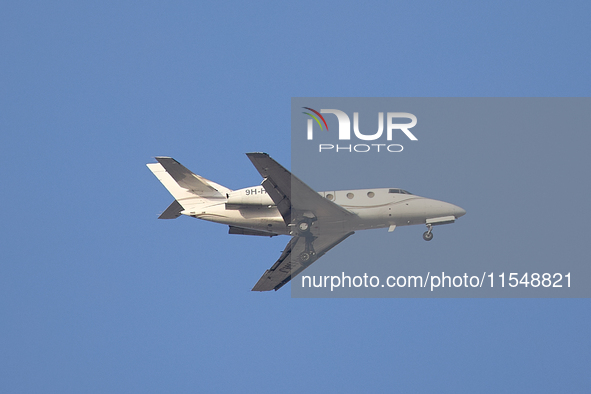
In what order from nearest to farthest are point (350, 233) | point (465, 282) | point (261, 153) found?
point (261, 153), point (465, 282), point (350, 233)

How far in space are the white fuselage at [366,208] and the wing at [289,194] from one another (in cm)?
58

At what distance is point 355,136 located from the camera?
41844 millimetres

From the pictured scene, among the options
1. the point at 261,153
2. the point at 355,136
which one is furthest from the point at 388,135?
the point at 261,153

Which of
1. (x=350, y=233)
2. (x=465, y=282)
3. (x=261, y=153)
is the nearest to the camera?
(x=261, y=153)

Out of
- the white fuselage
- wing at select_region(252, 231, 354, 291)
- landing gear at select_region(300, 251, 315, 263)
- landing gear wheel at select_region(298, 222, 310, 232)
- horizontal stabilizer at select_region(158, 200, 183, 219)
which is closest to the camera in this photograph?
the white fuselage

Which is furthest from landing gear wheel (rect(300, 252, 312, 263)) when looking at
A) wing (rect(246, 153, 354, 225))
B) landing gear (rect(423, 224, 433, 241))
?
landing gear (rect(423, 224, 433, 241))

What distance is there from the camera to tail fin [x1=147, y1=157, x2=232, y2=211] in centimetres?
4503

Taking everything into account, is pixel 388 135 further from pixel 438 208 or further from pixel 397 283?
pixel 397 283

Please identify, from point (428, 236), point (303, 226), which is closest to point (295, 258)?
point (303, 226)

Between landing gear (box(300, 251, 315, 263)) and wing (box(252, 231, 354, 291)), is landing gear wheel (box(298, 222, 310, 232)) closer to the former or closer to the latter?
wing (box(252, 231, 354, 291))

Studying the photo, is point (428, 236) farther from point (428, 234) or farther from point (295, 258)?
point (295, 258)

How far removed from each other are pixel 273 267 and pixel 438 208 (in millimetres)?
11078

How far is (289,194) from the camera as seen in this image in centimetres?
4212

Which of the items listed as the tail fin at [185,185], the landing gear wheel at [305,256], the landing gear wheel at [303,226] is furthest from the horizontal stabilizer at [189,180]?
the landing gear wheel at [305,256]
